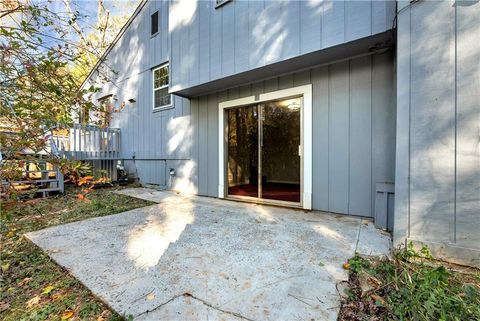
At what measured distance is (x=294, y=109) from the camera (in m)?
4.19

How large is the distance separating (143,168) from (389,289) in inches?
268

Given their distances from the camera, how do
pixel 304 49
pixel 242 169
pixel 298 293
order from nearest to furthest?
pixel 298 293, pixel 304 49, pixel 242 169

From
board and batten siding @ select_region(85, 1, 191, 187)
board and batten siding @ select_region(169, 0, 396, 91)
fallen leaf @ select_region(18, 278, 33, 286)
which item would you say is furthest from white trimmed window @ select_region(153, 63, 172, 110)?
fallen leaf @ select_region(18, 278, 33, 286)

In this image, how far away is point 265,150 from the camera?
4617 mm

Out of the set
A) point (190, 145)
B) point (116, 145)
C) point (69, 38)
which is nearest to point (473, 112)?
point (69, 38)

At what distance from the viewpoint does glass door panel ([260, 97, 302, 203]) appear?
4305mm

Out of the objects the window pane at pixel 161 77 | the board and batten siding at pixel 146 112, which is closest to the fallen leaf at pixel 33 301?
the board and batten siding at pixel 146 112

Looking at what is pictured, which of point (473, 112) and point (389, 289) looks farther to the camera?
point (473, 112)

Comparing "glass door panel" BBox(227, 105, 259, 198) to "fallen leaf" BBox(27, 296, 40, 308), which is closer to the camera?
"fallen leaf" BBox(27, 296, 40, 308)

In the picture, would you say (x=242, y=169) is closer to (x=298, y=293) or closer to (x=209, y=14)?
(x=209, y=14)

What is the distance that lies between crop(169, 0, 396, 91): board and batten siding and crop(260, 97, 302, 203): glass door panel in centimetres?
98

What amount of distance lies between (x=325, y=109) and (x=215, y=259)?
2.77 meters

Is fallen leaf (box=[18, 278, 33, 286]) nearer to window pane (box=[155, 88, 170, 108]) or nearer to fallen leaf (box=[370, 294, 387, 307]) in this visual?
fallen leaf (box=[370, 294, 387, 307])

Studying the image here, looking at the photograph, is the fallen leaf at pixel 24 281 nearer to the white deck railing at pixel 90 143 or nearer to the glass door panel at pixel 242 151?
the glass door panel at pixel 242 151
